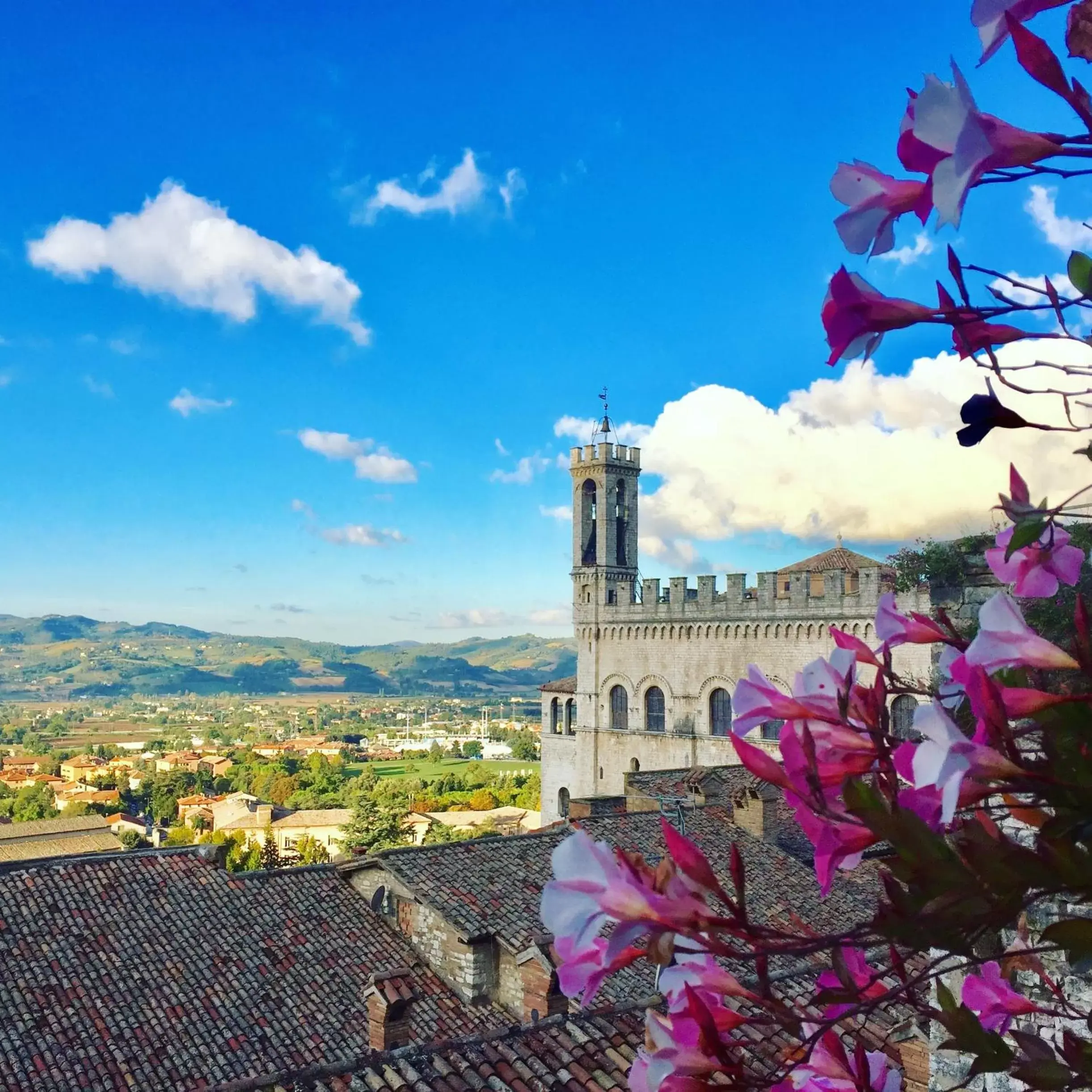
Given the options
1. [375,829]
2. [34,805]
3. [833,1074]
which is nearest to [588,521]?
[375,829]

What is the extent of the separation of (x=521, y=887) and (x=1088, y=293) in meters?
16.2

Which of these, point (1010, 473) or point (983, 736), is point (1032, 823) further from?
point (1010, 473)

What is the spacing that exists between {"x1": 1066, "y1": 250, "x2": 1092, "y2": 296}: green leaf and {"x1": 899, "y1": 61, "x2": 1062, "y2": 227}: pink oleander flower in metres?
0.13

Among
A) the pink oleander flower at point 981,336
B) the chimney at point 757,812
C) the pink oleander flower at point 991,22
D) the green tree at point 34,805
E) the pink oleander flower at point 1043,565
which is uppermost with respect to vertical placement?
the pink oleander flower at point 991,22

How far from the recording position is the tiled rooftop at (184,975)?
11.9 metres

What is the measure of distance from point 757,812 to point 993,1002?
19451 mm

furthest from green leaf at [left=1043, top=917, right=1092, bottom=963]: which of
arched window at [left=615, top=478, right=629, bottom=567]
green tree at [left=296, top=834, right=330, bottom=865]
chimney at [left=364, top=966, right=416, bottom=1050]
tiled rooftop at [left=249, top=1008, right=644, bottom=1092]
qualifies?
green tree at [left=296, top=834, right=330, bottom=865]

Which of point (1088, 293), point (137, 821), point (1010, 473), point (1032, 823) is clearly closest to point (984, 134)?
point (1088, 293)

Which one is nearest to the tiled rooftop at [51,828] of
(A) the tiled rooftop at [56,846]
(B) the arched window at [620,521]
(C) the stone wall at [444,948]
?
(A) the tiled rooftop at [56,846]

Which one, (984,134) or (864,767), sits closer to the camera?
(984,134)

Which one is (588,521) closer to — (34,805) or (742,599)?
(742,599)

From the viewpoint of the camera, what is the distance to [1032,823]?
1.40 meters

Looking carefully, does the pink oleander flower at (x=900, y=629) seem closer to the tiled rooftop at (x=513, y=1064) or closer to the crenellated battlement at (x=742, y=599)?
the tiled rooftop at (x=513, y=1064)

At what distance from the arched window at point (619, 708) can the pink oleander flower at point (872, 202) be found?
125ft
